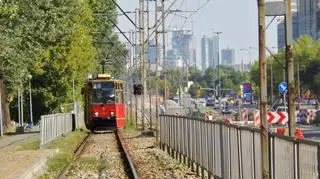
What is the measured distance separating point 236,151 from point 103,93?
39.6 metres

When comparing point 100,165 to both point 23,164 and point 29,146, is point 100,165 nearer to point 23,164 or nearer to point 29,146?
point 23,164

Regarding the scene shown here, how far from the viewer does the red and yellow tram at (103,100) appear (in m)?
54.6

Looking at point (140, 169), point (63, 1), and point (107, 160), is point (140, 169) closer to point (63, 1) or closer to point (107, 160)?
point (107, 160)

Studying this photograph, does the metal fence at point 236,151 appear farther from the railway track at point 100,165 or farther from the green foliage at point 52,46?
the green foliage at point 52,46

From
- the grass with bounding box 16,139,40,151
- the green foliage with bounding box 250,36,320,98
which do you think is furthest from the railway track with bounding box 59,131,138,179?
the green foliage with bounding box 250,36,320,98

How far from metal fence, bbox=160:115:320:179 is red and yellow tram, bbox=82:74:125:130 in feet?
87.6

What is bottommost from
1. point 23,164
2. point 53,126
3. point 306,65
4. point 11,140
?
point 11,140

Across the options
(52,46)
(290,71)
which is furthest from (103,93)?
(290,71)

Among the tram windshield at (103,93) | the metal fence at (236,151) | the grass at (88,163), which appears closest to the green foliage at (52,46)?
the tram windshield at (103,93)

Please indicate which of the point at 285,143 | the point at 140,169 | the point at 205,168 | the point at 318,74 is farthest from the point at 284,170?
the point at 318,74

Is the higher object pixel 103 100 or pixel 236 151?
pixel 103 100

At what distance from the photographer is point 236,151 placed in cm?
1555

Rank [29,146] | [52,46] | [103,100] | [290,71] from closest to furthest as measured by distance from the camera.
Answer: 1. [290,71]
2. [29,146]
3. [103,100]
4. [52,46]

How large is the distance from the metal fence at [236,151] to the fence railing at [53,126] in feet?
32.0
